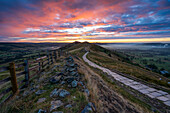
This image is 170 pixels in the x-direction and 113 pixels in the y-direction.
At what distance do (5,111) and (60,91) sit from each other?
222 cm

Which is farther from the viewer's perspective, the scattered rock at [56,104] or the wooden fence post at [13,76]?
the wooden fence post at [13,76]

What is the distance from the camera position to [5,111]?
11.1ft

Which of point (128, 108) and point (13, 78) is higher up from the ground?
point (13, 78)

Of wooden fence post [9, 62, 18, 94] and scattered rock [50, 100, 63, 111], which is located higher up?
wooden fence post [9, 62, 18, 94]

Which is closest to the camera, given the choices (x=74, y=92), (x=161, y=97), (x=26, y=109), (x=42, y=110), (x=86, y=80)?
(x=42, y=110)

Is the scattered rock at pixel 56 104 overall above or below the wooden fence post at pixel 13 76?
below

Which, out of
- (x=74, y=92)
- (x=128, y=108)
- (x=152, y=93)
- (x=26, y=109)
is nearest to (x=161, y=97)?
(x=152, y=93)

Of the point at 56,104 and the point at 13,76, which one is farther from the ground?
the point at 13,76

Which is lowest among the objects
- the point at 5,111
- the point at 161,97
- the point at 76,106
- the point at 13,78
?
the point at 161,97

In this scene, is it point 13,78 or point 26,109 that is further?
point 13,78

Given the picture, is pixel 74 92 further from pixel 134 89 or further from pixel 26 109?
pixel 134 89

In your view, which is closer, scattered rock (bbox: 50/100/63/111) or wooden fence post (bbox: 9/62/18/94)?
scattered rock (bbox: 50/100/63/111)

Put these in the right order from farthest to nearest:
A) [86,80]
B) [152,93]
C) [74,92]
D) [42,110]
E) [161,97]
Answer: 1. [152,93]
2. [161,97]
3. [86,80]
4. [74,92]
5. [42,110]

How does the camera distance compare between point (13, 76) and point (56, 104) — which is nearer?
point (56, 104)
